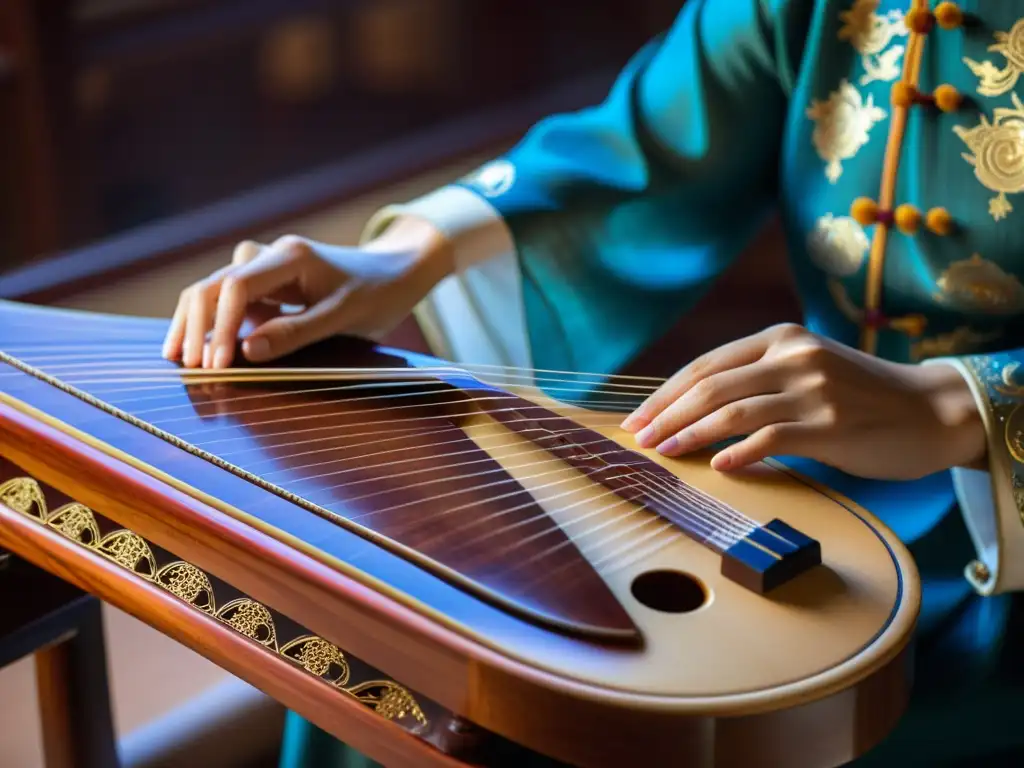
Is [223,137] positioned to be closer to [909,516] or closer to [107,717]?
[107,717]

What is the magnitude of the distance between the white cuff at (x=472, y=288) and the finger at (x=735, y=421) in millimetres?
356

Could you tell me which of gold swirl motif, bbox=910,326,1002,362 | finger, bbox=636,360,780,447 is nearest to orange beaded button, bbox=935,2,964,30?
gold swirl motif, bbox=910,326,1002,362

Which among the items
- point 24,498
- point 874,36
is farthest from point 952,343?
point 24,498

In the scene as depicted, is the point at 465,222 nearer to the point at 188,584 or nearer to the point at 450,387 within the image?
the point at 450,387

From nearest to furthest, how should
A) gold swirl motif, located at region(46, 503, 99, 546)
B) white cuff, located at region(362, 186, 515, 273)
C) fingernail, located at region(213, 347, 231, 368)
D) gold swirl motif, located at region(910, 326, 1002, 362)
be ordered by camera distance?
1. gold swirl motif, located at region(46, 503, 99, 546)
2. fingernail, located at region(213, 347, 231, 368)
3. gold swirl motif, located at region(910, 326, 1002, 362)
4. white cuff, located at region(362, 186, 515, 273)

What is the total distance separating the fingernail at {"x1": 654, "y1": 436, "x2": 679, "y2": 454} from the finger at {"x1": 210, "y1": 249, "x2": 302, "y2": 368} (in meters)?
0.38

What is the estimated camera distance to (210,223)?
89.1 inches

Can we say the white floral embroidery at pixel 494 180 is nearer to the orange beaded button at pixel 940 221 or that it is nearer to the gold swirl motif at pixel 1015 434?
the orange beaded button at pixel 940 221

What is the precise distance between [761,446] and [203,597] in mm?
403

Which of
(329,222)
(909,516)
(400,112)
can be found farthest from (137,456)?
(400,112)

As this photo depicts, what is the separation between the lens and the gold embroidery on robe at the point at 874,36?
1062 mm

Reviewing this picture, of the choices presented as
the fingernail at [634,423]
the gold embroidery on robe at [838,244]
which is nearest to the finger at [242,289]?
the fingernail at [634,423]

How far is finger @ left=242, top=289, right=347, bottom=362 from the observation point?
996 millimetres

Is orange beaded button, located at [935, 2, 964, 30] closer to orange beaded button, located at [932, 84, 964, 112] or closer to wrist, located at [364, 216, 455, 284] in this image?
orange beaded button, located at [932, 84, 964, 112]
